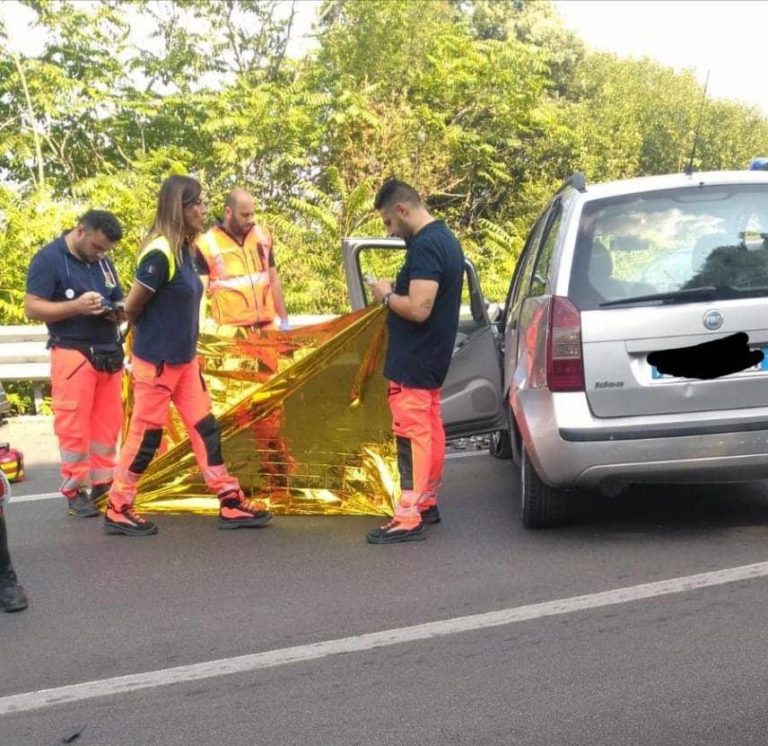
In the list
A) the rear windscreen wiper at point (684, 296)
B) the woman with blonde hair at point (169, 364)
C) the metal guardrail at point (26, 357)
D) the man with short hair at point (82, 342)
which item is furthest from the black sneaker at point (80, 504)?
the metal guardrail at point (26, 357)

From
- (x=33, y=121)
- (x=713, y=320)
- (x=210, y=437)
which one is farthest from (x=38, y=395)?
(x=713, y=320)

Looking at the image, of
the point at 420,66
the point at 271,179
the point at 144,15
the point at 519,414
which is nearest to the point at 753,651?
the point at 519,414

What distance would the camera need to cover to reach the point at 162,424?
22.3 feet

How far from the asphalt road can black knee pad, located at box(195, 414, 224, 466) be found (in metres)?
0.41

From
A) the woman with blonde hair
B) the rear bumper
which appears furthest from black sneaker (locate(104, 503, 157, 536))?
the rear bumper

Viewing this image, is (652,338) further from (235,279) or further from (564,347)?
(235,279)

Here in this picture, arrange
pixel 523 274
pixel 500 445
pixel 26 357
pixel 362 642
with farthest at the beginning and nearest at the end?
pixel 26 357, pixel 500 445, pixel 523 274, pixel 362 642

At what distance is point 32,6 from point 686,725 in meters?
16.7

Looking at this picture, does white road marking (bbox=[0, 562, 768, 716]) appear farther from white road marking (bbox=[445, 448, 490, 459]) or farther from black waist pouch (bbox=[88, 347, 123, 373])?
white road marking (bbox=[445, 448, 490, 459])

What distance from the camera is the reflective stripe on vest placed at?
21.4 feet

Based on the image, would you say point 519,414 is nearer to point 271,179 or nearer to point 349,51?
point 271,179

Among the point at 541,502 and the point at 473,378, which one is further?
the point at 473,378

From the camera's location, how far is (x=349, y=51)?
22.2 meters

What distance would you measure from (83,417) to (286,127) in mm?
12506
